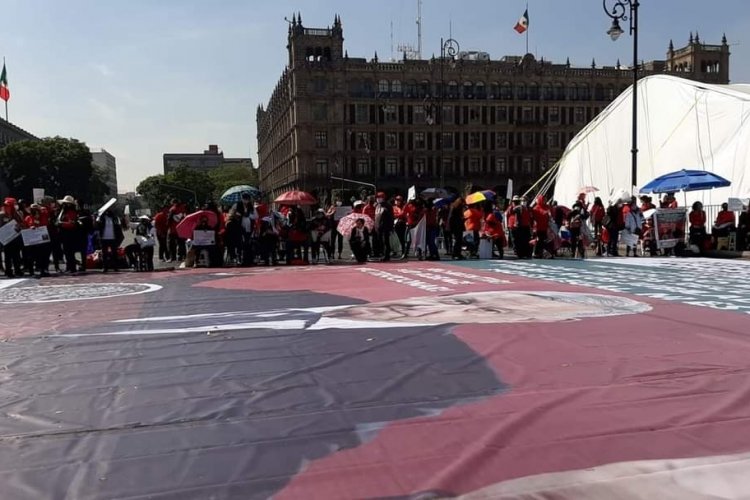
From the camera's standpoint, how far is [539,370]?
194 inches

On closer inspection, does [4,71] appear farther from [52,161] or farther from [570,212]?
[570,212]

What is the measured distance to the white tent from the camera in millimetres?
24047

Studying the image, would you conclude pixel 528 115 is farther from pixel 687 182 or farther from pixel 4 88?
pixel 687 182

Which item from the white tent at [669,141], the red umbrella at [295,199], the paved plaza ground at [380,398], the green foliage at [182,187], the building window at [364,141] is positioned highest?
the building window at [364,141]

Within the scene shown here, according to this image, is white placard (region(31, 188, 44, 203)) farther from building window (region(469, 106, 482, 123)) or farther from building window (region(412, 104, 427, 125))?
building window (region(469, 106, 482, 123))

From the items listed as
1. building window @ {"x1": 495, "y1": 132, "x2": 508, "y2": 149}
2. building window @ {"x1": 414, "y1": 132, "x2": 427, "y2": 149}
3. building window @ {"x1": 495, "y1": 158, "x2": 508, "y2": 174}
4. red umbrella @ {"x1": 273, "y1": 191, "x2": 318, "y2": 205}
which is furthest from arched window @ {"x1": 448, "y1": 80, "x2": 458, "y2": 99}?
red umbrella @ {"x1": 273, "y1": 191, "x2": 318, "y2": 205}

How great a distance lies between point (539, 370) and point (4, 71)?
59.8m

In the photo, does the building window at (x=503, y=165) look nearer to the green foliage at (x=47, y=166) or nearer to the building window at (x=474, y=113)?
the building window at (x=474, y=113)

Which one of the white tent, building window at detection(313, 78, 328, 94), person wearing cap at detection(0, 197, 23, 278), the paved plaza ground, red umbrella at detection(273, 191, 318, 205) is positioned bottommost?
the paved plaza ground

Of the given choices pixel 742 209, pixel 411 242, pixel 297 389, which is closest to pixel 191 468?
pixel 297 389

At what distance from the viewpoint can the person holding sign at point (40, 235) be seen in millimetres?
13312

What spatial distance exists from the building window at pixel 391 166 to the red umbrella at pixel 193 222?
69.5 metres

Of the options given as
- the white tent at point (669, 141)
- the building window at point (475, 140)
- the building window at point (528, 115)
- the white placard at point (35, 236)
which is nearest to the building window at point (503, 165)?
the building window at point (475, 140)

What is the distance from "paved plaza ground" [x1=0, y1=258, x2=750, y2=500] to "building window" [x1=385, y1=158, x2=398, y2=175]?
2982 inches
